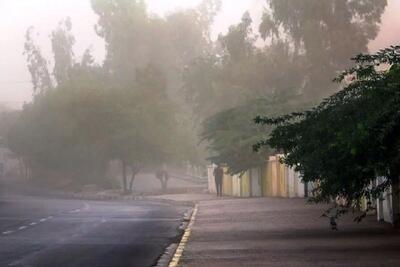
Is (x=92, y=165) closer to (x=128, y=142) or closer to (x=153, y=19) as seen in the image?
(x=128, y=142)

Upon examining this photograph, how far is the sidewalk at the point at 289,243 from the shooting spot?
42.3 feet

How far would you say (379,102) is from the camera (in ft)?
39.8

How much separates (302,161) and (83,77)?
2513 inches

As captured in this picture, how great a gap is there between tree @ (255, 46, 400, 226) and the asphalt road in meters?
3.53

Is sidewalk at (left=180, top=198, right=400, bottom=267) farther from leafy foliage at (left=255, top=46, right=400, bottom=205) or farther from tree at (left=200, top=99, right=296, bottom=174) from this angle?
tree at (left=200, top=99, right=296, bottom=174)

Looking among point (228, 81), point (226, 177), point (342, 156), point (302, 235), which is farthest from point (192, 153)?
point (342, 156)

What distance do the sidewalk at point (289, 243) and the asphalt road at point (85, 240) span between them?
98cm

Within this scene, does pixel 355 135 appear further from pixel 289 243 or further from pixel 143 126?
pixel 143 126

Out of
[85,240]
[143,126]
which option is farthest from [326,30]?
[85,240]

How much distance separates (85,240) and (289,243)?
5342mm

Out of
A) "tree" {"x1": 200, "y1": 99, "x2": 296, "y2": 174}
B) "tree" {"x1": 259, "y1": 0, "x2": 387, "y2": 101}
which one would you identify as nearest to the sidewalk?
"tree" {"x1": 200, "y1": 99, "x2": 296, "y2": 174}

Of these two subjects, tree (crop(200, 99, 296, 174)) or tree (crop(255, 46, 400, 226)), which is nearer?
tree (crop(255, 46, 400, 226))

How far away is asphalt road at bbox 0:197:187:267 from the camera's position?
14.4 metres

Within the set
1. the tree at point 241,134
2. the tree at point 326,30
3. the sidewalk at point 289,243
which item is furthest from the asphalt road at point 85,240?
the tree at point 326,30
